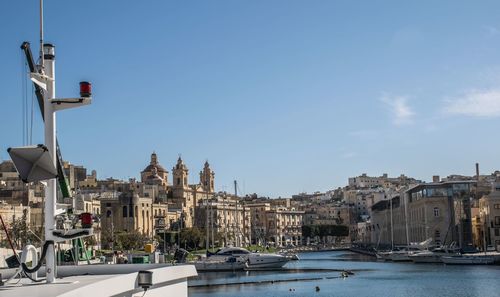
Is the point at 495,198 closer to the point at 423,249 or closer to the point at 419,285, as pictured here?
the point at 423,249

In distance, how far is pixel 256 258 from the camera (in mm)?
75750

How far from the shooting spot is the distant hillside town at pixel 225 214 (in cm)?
8912

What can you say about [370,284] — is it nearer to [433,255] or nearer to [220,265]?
[220,265]

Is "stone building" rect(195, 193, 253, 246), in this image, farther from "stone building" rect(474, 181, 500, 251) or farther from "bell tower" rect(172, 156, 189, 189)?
"stone building" rect(474, 181, 500, 251)

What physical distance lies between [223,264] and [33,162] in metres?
66.3

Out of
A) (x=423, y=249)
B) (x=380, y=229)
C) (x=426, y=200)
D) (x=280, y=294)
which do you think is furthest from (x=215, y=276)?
(x=380, y=229)

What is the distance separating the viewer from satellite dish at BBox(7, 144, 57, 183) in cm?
768

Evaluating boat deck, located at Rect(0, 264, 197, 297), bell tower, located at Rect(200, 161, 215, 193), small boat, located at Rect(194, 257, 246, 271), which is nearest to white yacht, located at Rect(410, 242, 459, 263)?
small boat, located at Rect(194, 257, 246, 271)

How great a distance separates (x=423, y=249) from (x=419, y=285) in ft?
133

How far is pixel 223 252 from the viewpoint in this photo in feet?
254

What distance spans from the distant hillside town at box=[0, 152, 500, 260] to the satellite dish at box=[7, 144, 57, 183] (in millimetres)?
40011

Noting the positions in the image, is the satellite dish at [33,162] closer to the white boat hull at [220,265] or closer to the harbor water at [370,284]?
the harbor water at [370,284]

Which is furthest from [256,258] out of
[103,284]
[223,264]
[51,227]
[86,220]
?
[103,284]

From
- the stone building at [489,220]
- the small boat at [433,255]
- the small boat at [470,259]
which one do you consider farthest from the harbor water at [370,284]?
the stone building at [489,220]
